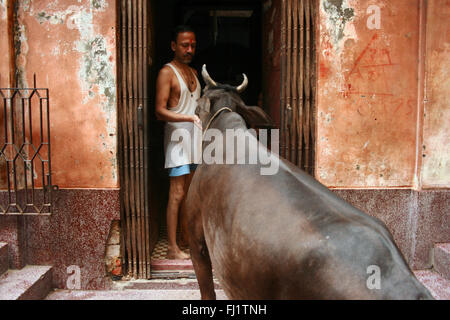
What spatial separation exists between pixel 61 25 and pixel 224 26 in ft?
14.2

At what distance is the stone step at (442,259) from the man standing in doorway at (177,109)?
9.15ft

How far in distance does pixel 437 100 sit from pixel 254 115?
87.2 inches

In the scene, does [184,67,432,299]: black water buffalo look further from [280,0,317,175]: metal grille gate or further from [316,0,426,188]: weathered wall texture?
[316,0,426,188]: weathered wall texture

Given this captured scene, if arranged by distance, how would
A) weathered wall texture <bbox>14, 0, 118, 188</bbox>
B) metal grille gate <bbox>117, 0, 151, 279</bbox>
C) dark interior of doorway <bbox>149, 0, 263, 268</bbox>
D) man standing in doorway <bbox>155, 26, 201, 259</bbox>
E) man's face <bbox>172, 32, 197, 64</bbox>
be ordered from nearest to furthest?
weathered wall texture <bbox>14, 0, 118, 188</bbox>, metal grille gate <bbox>117, 0, 151, 279</bbox>, man standing in doorway <bbox>155, 26, 201, 259</bbox>, man's face <bbox>172, 32, 197, 64</bbox>, dark interior of doorway <bbox>149, 0, 263, 268</bbox>

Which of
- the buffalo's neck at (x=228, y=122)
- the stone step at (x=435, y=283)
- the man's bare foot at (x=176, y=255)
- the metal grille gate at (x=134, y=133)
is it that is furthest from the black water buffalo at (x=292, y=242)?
the stone step at (x=435, y=283)

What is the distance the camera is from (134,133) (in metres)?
4.36

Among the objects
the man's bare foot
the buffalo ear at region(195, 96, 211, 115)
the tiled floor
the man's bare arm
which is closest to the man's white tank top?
the man's bare arm

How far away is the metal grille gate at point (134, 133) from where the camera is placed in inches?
169

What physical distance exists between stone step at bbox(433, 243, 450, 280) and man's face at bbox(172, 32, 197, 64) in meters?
3.62

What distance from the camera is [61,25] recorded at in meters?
4.21

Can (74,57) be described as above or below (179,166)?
above

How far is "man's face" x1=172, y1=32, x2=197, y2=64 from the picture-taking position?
4832 millimetres
